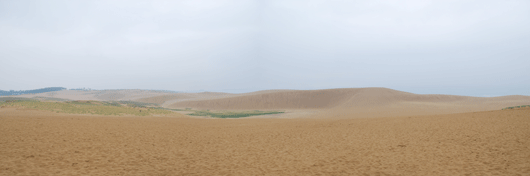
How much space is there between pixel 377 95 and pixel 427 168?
4872cm

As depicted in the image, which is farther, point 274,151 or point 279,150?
point 279,150

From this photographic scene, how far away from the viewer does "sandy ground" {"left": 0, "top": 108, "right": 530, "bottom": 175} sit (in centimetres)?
802

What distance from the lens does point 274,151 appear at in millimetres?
10914

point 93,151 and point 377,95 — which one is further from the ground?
point 377,95

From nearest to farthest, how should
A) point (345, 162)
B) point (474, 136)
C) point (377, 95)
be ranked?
point (345, 162)
point (474, 136)
point (377, 95)

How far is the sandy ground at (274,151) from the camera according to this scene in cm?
802

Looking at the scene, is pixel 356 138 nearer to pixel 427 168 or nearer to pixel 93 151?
pixel 427 168

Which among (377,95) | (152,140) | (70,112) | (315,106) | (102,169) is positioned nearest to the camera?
(102,169)

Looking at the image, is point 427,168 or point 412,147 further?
point 412,147

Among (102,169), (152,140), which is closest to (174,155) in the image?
(102,169)

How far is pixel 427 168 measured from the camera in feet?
26.4

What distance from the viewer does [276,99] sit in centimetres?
6362

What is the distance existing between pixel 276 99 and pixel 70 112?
4509cm

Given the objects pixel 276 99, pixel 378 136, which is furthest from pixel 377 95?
pixel 378 136
